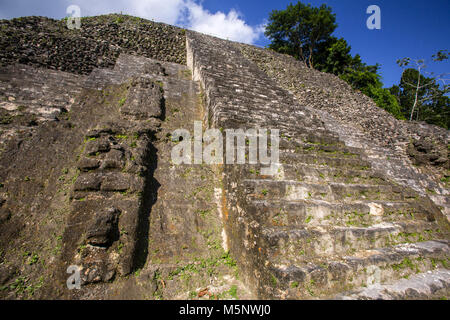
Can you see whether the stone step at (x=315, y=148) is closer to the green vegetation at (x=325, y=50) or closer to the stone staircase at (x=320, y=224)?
the stone staircase at (x=320, y=224)

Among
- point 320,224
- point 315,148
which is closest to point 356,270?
point 320,224

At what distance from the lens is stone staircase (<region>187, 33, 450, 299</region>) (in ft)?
5.26

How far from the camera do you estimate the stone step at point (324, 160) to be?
267 cm

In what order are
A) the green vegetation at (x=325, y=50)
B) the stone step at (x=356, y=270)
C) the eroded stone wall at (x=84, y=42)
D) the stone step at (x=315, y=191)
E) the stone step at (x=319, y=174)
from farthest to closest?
1. the green vegetation at (x=325, y=50)
2. the eroded stone wall at (x=84, y=42)
3. the stone step at (x=319, y=174)
4. the stone step at (x=315, y=191)
5. the stone step at (x=356, y=270)

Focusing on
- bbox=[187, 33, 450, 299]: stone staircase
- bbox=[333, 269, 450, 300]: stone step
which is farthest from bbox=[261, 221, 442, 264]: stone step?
bbox=[333, 269, 450, 300]: stone step

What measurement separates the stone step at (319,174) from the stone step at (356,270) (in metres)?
0.92

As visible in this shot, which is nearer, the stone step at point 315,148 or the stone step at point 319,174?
the stone step at point 319,174

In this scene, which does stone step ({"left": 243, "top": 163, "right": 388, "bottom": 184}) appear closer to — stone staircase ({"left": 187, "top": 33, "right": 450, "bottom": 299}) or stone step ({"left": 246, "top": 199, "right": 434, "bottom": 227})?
stone staircase ({"left": 187, "top": 33, "right": 450, "bottom": 299})

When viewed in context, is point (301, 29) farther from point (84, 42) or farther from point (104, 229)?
point (104, 229)

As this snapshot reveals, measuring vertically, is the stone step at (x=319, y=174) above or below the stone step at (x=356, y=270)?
above

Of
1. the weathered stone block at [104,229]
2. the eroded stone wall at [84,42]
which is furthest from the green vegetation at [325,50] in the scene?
the weathered stone block at [104,229]

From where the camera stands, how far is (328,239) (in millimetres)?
1829

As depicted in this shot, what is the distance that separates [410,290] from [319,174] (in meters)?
1.37

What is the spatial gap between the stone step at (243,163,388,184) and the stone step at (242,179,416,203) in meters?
0.11
